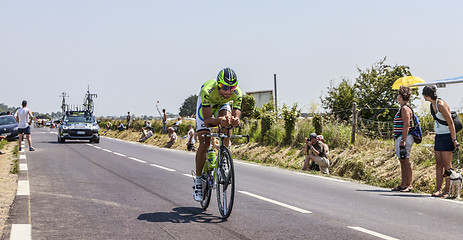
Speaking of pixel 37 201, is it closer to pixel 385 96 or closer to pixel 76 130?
pixel 76 130

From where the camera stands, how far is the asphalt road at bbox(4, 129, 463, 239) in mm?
5684

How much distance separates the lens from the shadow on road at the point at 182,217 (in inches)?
248

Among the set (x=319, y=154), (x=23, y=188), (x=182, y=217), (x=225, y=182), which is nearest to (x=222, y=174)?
(x=225, y=182)

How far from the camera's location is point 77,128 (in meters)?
27.7

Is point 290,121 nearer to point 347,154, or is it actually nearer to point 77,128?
point 347,154

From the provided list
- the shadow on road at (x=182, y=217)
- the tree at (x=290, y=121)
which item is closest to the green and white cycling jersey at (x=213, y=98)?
the shadow on road at (x=182, y=217)

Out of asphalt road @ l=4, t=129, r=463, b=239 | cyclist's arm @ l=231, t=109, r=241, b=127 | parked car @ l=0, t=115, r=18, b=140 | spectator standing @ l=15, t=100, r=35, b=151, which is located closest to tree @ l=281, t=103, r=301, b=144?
asphalt road @ l=4, t=129, r=463, b=239

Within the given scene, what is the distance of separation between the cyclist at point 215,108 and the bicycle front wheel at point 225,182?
0.34 metres

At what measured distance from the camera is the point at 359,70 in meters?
31.0

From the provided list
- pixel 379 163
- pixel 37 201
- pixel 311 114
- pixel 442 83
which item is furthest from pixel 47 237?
pixel 442 83

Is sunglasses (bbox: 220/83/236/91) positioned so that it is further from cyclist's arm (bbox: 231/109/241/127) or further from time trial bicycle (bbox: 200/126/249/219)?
time trial bicycle (bbox: 200/126/249/219)

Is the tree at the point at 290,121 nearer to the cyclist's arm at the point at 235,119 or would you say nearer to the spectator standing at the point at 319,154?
the spectator standing at the point at 319,154

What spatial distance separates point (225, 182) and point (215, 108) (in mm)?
1162

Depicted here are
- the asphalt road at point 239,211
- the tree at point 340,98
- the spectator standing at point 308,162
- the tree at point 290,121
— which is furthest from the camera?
the tree at point 340,98
